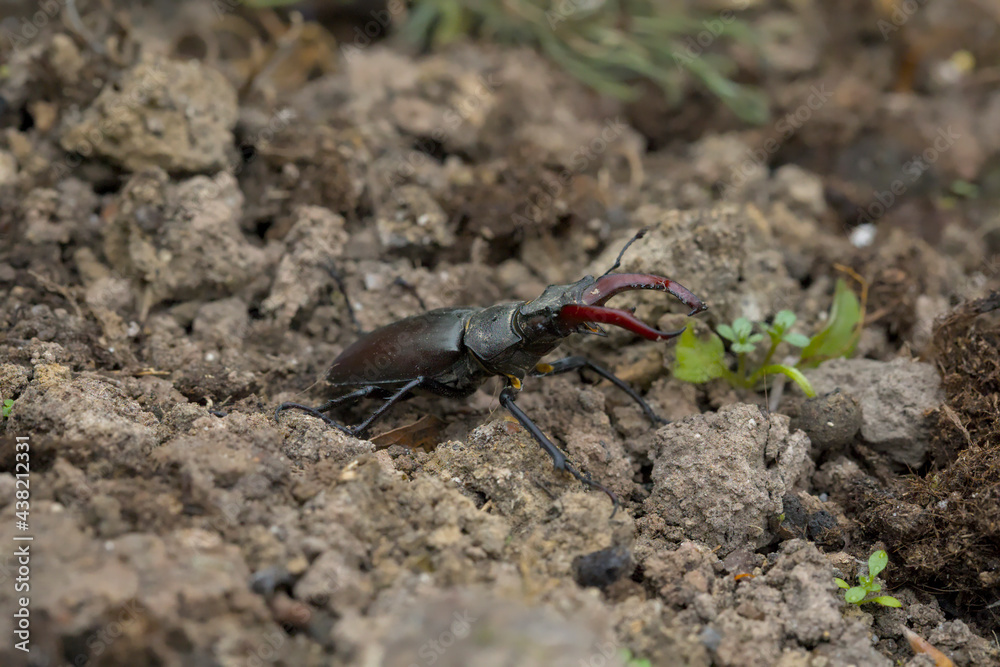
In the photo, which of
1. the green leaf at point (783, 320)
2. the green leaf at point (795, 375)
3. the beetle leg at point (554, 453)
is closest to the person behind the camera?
the beetle leg at point (554, 453)

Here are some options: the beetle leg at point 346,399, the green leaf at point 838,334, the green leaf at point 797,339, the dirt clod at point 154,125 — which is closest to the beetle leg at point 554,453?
the beetle leg at point 346,399

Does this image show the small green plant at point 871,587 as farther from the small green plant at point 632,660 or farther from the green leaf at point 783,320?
the green leaf at point 783,320

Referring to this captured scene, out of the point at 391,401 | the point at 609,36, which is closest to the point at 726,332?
the point at 391,401

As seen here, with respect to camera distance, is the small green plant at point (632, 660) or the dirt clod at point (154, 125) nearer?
the small green plant at point (632, 660)

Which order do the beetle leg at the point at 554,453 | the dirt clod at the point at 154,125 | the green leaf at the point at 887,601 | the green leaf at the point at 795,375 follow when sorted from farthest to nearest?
the dirt clod at the point at 154,125
the green leaf at the point at 795,375
the beetle leg at the point at 554,453
the green leaf at the point at 887,601

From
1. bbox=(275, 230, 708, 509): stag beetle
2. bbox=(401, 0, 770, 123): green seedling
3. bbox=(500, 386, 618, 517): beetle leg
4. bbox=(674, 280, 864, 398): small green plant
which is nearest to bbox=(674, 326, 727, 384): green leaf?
bbox=(674, 280, 864, 398): small green plant

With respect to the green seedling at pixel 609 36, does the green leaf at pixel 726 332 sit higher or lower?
Result: lower
